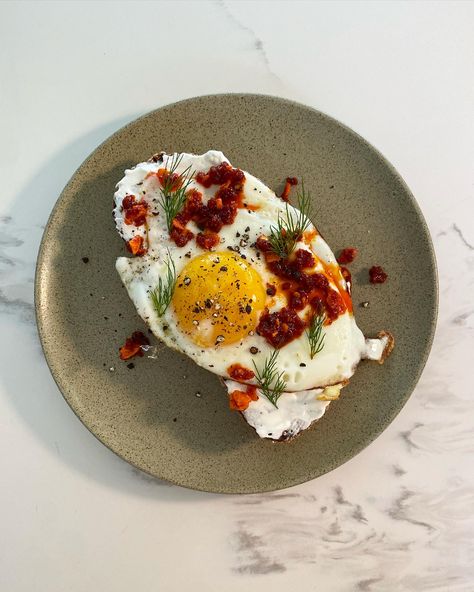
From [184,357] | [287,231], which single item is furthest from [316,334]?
[184,357]

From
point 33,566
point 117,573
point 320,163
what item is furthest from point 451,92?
point 33,566

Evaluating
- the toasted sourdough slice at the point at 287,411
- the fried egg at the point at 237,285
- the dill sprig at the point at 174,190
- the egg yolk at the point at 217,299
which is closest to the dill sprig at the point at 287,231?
the fried egg at the point at 237,285

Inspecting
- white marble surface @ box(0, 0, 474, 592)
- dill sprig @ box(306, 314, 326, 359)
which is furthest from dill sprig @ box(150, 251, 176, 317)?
white marble surface @ box(0, 0, 474, 592)

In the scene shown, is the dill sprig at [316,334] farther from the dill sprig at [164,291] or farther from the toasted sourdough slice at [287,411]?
the dill sprig at [164,291]

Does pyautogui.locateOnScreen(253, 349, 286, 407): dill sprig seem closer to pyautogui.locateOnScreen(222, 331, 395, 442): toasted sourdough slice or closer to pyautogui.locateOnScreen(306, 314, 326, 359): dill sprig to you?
pyautogui.locateOnScreen(222, 331, 395, 442): toasted sourdough slice

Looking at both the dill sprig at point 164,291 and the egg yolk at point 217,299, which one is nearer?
the egg yolk at point 217,299

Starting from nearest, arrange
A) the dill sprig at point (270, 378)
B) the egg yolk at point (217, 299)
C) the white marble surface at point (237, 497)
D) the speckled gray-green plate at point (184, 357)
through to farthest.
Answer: the egg yolk at point (217, 299)
the dill sprig at point (270, 378)
the speckled gray-green plate at point (184, 357)
the white marble surface at point (237, 497)

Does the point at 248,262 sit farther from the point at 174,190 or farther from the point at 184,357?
the point at 184,357

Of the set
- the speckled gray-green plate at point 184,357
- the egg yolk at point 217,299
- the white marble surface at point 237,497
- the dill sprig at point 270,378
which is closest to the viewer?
the egg yolk at point 217,299
